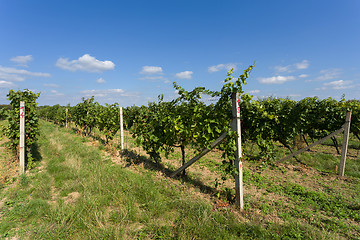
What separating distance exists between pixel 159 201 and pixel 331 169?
679 centimetres

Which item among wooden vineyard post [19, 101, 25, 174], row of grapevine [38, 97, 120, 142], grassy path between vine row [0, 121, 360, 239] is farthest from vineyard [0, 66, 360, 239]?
row of grapevine [38, 97, 120, 142]

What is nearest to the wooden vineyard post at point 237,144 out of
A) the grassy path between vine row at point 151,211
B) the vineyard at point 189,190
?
the vineyard at point 189,190

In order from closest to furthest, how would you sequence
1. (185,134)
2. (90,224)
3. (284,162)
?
(90,224)
(185,134)
(284,162)

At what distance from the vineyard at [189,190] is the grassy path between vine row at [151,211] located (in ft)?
0.06

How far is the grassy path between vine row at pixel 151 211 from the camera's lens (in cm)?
262

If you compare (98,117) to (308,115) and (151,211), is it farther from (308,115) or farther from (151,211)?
(308,115)

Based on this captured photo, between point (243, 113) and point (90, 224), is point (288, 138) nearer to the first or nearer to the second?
point (243, 113)

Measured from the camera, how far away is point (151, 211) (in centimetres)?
312

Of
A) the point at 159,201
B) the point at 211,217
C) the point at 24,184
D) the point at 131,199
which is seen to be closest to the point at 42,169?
the point at 24,184

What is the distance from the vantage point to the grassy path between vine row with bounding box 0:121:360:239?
262 centimetres

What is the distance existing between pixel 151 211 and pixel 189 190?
1.16m

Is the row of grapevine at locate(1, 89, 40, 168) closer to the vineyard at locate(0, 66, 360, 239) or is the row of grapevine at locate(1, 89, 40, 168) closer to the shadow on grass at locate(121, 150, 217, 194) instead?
the vineyard at locate(0, 66, 360, 239)

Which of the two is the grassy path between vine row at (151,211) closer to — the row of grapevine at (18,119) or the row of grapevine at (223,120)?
the row of grapevine at (223,120)

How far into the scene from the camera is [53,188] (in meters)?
4.28
